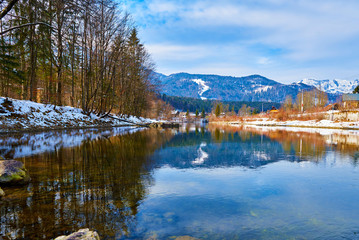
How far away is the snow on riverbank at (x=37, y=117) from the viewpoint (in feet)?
61.5

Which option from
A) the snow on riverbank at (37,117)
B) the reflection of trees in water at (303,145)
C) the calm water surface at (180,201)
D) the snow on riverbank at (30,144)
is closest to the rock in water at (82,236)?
the calm water surface at (180,201)

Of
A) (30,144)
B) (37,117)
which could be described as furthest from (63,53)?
(30,144)

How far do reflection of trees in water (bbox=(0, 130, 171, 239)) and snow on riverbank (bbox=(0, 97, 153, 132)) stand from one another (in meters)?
12.9

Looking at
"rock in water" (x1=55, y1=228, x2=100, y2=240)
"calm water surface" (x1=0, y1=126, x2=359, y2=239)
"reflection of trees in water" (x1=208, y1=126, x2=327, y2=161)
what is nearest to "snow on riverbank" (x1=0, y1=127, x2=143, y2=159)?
"calm water surface" (x1=0, y1=126, x2=359, y2=239)

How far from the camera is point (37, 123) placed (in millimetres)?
21391

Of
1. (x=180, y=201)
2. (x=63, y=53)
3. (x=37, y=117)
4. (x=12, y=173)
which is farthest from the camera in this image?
(x=63, y=53)

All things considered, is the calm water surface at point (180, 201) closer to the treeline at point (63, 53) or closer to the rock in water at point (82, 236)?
the rock in water at point (82, 236)

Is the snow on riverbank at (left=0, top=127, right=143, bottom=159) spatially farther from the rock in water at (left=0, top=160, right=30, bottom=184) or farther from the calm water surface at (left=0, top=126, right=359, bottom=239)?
the rock in water at (left=0, top=160, right=30, bottom=184)

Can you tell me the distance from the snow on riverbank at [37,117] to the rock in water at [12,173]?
14.5m

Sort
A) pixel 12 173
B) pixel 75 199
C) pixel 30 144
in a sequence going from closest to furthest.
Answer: pixel 75 199 → pixel 12 173 → pixel 30 144

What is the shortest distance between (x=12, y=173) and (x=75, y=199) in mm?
2401

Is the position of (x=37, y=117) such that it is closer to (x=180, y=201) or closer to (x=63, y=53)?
(x=63, y=53)

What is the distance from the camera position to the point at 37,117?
71.6 feet

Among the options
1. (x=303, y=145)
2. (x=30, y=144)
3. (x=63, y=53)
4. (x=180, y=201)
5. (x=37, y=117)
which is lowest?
(x=303, y=145)
